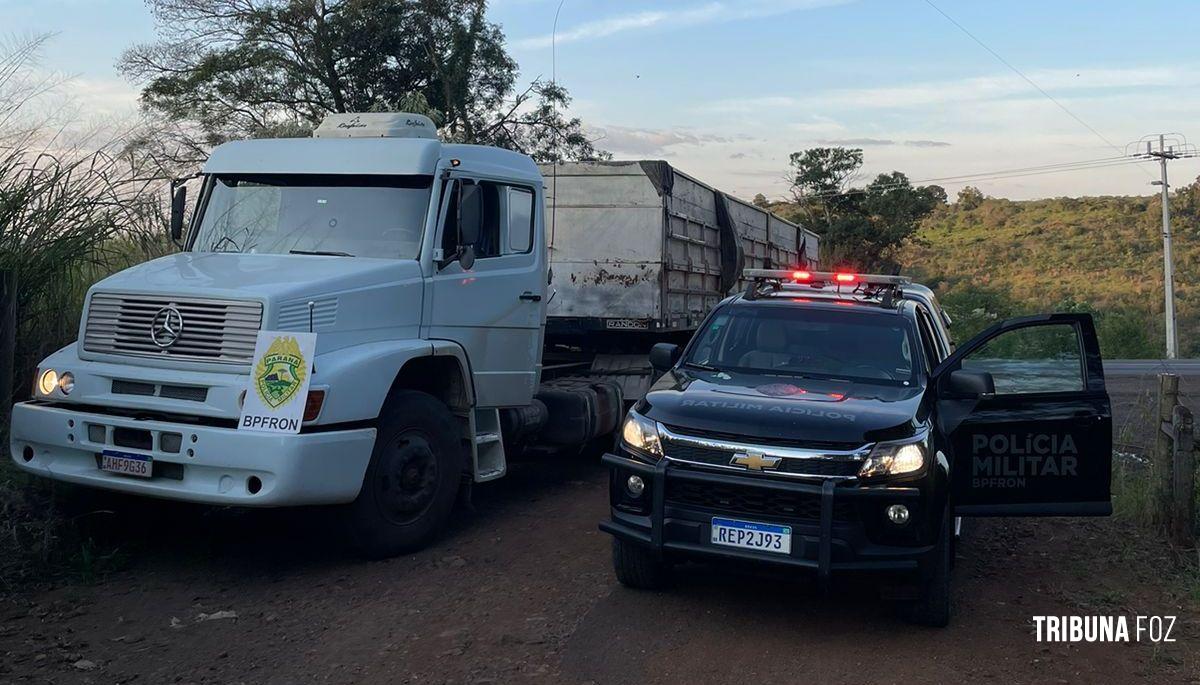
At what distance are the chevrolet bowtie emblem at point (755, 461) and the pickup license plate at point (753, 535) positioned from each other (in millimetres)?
270

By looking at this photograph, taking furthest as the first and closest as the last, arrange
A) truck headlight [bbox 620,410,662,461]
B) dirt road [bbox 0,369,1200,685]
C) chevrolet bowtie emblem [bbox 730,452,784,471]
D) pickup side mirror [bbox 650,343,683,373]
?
pickup side mirror [bbox 650,343,683,373], truck headlight [bbox 620,410,662,461], chevrolet bowtie emblem [bbox 730,452,784,471], dirt road [bbox 0,369,1200,685]

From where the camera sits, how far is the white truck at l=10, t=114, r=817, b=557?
20.4 feet

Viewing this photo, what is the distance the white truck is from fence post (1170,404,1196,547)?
4.44m

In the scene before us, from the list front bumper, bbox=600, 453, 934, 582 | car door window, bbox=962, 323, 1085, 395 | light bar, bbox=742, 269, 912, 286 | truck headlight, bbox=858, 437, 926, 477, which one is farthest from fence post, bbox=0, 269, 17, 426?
car door window, bbox=962, 323, 1085, 395

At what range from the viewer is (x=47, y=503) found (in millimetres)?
6711

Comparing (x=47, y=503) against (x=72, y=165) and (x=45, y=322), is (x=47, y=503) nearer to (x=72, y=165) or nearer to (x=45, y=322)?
Answer: (x=45, y=322)

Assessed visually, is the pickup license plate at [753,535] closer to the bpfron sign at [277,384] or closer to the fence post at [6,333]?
the bpfron sign at [277,384]

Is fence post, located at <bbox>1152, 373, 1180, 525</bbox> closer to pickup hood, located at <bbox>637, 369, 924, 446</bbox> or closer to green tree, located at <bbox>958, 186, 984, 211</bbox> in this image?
pickup hood, located at <bbox>637, 369, 924, 446</bbox>

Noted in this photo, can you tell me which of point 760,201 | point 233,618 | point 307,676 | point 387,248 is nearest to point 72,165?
point 387,248

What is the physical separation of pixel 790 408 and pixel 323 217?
3496mm

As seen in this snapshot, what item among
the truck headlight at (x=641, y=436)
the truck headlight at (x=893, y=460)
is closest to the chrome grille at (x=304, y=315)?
the truck headlight at (x=641, y=436)

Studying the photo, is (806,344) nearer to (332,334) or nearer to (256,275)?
(332,334)

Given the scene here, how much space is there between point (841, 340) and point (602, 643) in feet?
8.48

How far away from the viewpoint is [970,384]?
5.92 meters
